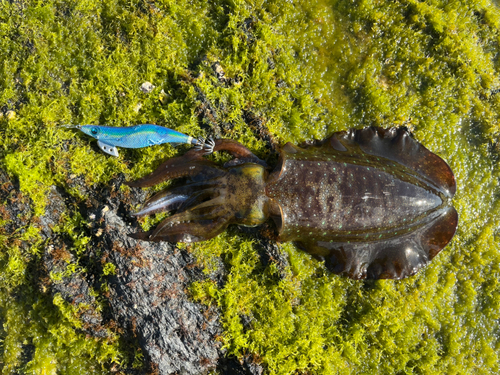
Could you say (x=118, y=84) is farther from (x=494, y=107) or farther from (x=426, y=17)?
(x=494, y=107)

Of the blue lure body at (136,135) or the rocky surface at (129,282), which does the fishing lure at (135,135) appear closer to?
the blue lure body at (136,135)

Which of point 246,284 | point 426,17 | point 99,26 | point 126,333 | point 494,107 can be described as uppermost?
point 426,17

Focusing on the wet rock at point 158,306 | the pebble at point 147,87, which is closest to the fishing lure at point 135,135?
the pebble at point 147,87

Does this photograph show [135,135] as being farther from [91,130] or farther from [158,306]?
[158,306]

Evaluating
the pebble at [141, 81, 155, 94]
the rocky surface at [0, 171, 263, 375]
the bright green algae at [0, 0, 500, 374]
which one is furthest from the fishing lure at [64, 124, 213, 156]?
the pebble at [141, 81, 155, 94]

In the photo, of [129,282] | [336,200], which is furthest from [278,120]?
[129,282]

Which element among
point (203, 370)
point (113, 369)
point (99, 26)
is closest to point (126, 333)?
point (113, 369)
